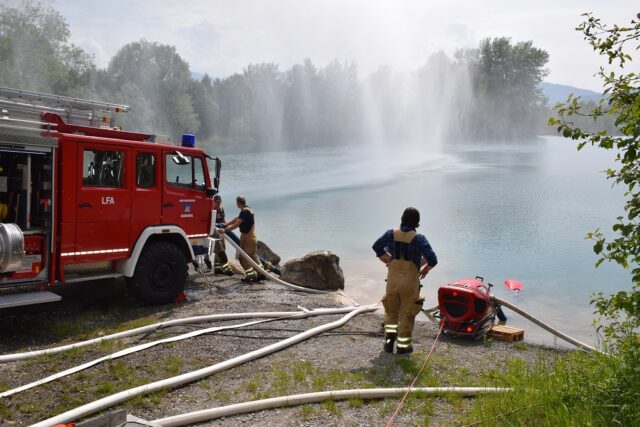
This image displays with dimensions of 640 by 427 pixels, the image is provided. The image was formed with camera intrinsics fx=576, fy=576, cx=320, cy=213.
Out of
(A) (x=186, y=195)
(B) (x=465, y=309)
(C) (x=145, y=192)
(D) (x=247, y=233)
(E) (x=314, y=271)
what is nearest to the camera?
(B) (x=465, y=309)

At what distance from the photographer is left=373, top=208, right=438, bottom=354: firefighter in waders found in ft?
23.0

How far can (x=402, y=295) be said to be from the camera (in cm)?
708

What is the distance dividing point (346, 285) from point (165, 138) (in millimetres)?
7366

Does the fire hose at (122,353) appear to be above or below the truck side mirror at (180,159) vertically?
below

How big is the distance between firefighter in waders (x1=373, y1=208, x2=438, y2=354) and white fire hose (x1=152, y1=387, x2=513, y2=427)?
4.91ft

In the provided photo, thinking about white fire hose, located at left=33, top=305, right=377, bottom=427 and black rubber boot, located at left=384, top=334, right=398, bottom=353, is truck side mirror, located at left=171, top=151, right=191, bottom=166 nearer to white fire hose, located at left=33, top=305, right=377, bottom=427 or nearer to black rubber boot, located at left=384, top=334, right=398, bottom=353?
white fire hose, located at left=33, top=305, right=377, bottom=427

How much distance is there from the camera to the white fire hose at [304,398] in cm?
475

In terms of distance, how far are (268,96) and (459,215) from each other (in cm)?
4420

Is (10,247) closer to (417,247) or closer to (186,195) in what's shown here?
(186,195)

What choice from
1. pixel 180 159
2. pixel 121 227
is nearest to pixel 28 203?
pixel 121 227

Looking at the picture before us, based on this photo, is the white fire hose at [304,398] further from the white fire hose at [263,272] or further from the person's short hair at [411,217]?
the white fire hose at [263,272]

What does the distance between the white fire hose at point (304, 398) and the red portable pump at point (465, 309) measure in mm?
2741

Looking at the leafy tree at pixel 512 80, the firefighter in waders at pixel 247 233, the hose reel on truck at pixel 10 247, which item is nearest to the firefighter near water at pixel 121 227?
the hose reel on truck at pixel 10 247

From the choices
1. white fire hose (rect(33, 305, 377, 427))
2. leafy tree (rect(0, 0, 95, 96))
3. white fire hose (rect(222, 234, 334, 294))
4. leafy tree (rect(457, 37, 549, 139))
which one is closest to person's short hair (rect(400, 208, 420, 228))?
white fire hose (rect(33, 305, 377, 427))
